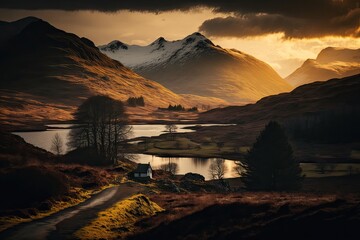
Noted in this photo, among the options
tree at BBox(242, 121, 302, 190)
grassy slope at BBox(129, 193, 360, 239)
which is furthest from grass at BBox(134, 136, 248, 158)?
grassy slope at BBox(129, 193, 360, 239)

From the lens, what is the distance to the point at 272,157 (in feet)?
293

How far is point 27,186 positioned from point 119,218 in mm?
13016

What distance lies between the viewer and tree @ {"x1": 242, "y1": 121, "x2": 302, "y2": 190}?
8931 centimetres

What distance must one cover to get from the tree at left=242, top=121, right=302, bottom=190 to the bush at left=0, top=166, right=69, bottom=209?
4772 centimetres

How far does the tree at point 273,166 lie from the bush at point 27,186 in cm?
4772

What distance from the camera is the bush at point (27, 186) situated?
A: 49159mm

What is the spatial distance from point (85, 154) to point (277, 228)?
69.2 metres

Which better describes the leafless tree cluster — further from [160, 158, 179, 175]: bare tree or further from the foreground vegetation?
the foreground vegetation

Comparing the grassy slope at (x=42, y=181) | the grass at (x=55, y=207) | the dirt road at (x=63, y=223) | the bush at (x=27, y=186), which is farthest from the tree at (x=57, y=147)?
the dirt road at (x=63, y=223)

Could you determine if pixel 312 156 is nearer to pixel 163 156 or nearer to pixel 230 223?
pixel 163 156

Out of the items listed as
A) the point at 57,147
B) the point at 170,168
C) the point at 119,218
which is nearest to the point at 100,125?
the point at 57,147

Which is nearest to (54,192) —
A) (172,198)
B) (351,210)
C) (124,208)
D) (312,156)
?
(124,208)

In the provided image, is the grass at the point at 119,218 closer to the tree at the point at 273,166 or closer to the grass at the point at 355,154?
the tree at the point at 273,166

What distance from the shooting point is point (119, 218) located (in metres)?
48.7
